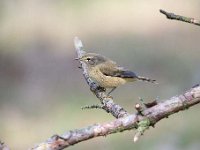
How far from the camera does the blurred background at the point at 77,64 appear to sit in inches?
439

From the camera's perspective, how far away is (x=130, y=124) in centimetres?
221

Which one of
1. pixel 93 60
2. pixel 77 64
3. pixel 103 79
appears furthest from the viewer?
pixel 77 64

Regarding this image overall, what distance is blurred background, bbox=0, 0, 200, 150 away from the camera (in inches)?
439

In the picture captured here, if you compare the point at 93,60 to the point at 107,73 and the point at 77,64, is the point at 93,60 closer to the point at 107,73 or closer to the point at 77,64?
the point at 107,73

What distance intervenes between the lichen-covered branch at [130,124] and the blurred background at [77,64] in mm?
8007

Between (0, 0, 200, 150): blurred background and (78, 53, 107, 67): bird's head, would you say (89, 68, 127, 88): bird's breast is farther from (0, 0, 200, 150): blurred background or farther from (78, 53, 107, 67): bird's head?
(0, 0, 200, 150): blurred background

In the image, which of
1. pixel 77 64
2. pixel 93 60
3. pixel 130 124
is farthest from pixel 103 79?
pixel 77 64

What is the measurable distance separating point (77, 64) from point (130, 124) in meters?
12.8

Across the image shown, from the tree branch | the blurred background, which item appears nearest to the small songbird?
the tree branch

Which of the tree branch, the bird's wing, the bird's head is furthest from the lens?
the bird's wing

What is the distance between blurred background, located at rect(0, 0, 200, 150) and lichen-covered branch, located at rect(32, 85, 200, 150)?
801 centimetres

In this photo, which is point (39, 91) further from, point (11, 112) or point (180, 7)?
point (180, 7)

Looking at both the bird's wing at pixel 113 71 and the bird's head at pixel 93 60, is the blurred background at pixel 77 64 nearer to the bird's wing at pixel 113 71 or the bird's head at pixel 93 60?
the bird's wing at pixel 113 71

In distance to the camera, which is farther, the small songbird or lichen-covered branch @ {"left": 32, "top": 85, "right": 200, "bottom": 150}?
the small songbird
